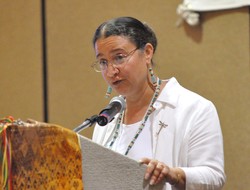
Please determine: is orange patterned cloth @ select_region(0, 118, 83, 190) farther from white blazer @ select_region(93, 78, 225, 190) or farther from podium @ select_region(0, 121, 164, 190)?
white blazer @ select_region(93, 78, 225, 190)

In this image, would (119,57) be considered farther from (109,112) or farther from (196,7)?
(196,7)

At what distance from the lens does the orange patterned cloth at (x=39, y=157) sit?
3.39 feet

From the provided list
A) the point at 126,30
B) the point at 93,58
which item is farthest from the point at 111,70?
the point at 93,58

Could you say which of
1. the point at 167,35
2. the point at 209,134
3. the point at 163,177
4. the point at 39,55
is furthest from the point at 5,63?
the point at 163,177

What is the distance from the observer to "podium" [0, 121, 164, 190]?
1.03 m

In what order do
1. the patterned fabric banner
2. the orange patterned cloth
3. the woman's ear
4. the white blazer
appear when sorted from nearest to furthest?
the orange patterned cloth → the white blazer → the woman's ear → the patterned fabric banner

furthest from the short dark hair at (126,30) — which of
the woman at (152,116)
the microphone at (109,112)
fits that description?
the microphone at (109,112)

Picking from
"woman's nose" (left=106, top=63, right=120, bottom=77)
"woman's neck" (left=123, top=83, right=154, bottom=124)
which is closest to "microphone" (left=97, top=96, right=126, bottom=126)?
"woman's nose" (left=106, top=63, right=120, bottom=77)

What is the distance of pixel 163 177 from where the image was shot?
1.28 meters

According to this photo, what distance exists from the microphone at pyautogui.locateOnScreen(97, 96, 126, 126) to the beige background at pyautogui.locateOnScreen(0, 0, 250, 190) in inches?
39.4

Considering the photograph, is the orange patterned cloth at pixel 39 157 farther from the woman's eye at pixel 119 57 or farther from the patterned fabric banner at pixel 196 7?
the patterned fabric banner at pixel 196 7

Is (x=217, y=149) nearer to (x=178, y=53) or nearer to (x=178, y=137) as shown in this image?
(x=178, y=137)

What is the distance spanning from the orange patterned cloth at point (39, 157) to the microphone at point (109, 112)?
30 centimetres

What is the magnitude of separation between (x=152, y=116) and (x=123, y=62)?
8.8 inches
